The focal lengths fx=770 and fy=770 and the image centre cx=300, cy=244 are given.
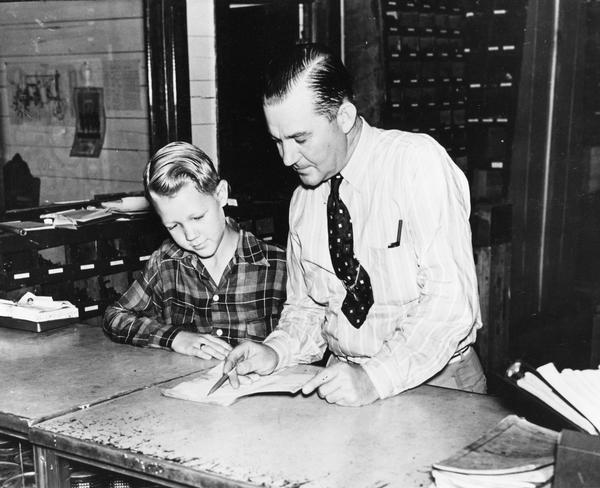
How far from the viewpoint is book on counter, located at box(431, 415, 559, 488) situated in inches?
53.4

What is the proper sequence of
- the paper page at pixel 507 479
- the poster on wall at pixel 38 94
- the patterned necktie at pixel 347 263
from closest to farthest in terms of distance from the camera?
the paper page at pixel 507 479, the patterned necktie at pixel 347 263, the poster on wall at pixel 38 94

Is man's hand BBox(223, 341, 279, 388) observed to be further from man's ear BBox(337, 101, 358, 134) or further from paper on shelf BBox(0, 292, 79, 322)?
paper on shelf BBox(0, 292, 79, 322)

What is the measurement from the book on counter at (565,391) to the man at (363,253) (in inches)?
13.5

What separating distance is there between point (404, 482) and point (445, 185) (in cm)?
84

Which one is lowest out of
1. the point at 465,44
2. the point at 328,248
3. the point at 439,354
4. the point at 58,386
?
the point at 58,386

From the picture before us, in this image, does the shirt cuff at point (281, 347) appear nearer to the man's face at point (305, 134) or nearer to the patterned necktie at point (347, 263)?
the patterned necktie at point (347, 263)

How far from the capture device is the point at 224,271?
2631 mm

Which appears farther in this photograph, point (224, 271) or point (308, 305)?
point (224, 271)

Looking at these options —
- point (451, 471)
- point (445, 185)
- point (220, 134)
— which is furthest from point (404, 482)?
point (220, 134)

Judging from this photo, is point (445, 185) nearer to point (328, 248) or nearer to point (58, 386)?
point (328, 248)

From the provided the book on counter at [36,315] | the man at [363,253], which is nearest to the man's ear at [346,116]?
the man at [363,253]

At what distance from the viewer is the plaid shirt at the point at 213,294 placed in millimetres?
2617

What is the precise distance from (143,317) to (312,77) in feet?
3.41

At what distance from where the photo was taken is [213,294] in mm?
2629
